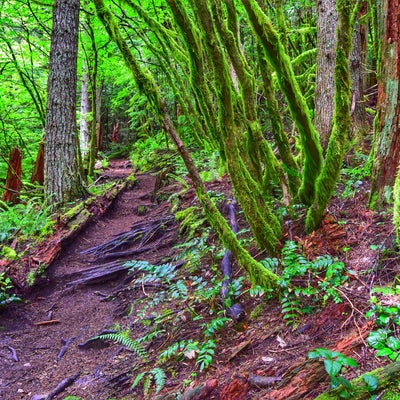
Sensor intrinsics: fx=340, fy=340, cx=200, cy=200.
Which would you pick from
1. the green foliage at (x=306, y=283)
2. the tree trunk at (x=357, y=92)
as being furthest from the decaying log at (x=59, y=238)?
the tree trunk at (x=357, y=92)

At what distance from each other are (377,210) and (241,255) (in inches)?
58.0

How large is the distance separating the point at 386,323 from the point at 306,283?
928mm

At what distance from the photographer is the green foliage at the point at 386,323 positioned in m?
1.97

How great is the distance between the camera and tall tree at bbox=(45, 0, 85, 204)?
750cm

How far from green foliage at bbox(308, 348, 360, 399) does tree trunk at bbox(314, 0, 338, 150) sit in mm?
4450

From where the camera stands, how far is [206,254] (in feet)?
16.1

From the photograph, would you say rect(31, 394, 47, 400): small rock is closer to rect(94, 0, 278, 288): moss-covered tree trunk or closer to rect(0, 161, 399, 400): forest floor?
rect(0, 161, 399, 400): forest floor

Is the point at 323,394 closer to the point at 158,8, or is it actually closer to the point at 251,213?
the point at 251,213

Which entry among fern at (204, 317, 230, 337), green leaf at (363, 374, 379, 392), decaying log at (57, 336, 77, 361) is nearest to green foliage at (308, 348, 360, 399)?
green leaf at (363, 374, 379, 392)

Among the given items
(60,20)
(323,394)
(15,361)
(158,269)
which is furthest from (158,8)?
(323,394)

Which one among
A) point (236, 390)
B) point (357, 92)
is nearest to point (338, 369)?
point (236, 390)

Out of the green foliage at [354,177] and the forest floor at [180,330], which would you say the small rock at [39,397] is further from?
the green foliage at [354,177]

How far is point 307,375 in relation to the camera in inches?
80.7

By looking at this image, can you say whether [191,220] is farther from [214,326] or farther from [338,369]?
[338,369]
